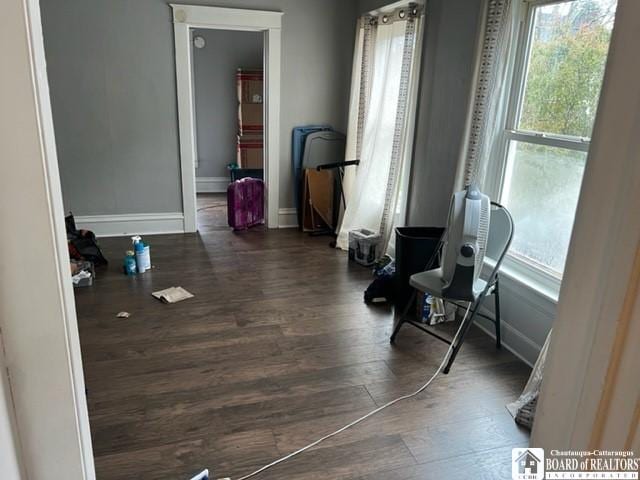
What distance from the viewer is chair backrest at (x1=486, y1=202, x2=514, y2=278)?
9.16ft

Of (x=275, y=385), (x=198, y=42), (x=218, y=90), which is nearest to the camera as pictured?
(x=275, y=385)

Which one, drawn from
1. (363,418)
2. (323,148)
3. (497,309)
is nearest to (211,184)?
(323,148)

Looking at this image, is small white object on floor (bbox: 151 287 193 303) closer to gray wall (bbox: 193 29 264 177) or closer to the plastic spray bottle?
the plastic spray bottle

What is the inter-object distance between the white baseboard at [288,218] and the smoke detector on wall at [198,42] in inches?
106

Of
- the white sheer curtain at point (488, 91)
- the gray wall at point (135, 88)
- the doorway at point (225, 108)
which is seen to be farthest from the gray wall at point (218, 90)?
the white sheer curtain at point (488, 91)

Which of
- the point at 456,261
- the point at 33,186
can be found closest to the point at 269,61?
the point at 456,261

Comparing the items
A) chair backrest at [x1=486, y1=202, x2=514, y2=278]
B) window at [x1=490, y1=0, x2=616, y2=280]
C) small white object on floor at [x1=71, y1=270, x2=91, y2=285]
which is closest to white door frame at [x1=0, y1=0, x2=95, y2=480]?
window at [x1=490, y1=0, x2=616, y2=280]

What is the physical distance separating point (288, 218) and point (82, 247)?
2.18 meters

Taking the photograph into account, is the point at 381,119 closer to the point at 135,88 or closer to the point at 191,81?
the point at 191,81

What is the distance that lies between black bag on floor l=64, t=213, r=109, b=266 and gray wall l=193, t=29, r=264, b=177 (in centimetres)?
294

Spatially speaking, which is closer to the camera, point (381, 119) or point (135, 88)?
point (381, 119)

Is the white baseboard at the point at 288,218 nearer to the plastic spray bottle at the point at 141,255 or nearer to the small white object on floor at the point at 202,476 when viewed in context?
the plastic spray bottle at the point at 141,255

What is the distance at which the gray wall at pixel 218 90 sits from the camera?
21.1 ft

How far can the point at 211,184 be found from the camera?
697 centimetres
